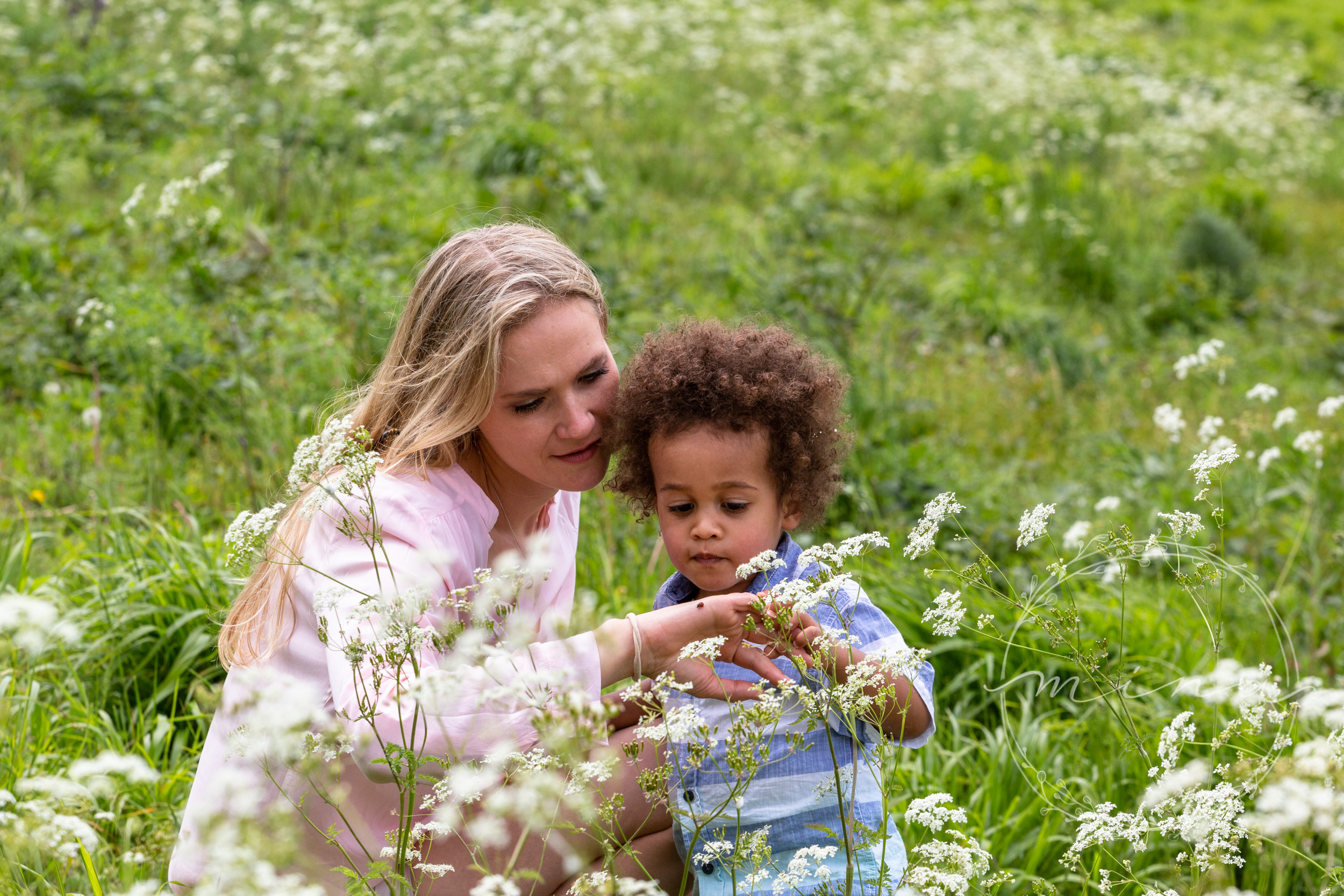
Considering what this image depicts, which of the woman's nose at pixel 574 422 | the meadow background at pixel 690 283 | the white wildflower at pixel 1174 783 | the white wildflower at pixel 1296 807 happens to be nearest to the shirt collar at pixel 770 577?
the woman's nose at pixel 574 422

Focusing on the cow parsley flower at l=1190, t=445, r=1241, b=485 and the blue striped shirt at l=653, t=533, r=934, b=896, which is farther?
the blue striped shirt at l=653, t=533, r=934, b=896

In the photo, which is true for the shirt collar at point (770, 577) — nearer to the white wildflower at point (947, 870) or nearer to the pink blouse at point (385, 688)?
the pink blouse at point (385, 688)

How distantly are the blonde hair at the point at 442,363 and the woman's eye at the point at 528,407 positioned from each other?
0.23ft

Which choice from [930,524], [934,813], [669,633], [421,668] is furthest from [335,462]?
[934,813]

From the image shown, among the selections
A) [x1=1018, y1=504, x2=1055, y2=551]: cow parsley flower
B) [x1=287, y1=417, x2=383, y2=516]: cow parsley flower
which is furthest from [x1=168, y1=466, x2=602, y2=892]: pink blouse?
Result: [x1=1018, y1=504, x2=1055, y2=551]: cow parsley flower

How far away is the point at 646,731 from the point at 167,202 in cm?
306

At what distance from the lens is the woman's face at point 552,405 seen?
8.42 ft

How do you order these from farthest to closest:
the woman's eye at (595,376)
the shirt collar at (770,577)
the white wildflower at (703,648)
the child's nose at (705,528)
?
1. the woman's eye at (595,376)
2. the shirt collar at (770,577)
3. the child's nose at (705,528)
4. the white wildflower at (703,648)

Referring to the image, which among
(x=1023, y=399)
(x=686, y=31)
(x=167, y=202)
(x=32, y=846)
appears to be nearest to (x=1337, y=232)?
(x=1023, y=399)

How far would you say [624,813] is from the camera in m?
2.54

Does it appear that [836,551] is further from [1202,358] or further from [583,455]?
[1202,358]

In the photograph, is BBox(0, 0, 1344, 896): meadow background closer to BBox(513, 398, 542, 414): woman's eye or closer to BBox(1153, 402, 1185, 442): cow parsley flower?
BBox(1153, 402, 1185, 442): cow parsley flower

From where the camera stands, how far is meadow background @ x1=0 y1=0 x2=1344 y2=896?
3406 millimetres

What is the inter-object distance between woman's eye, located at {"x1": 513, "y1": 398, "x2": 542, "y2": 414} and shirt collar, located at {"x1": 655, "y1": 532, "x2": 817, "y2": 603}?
1.69 ft
